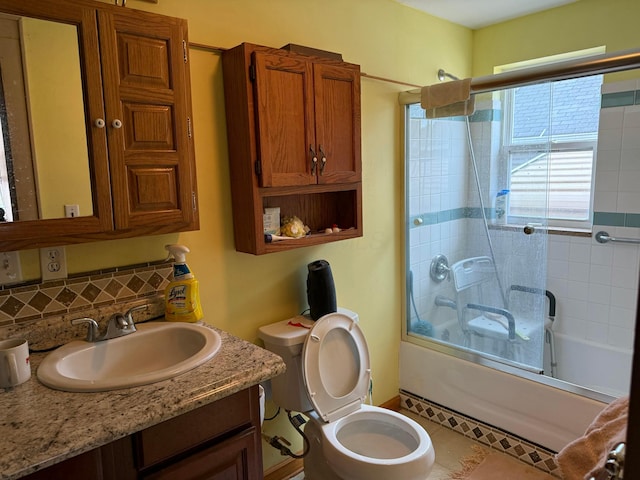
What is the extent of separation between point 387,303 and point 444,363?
0.46 metres

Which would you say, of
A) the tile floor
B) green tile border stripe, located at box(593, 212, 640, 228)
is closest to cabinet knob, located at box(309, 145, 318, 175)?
the tile floor

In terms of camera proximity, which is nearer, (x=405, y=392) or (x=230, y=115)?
(x=230, y=115)

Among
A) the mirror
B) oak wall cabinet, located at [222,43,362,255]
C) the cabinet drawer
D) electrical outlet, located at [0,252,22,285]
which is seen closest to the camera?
the cabinet drawer

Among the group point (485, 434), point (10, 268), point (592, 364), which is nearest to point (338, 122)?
point (10, 268)

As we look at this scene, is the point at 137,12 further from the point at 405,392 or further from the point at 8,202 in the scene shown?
the point at 405,392

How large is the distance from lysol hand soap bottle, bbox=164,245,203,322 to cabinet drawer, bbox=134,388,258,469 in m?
0.44

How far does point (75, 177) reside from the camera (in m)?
1.31

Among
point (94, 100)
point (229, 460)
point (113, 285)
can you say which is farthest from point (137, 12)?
point (229, 460)

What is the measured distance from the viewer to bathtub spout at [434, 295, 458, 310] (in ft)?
8.60

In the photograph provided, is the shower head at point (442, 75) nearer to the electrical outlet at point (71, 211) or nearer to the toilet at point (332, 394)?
the toilet at point (332, 394)

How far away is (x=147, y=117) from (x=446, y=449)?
2119mm

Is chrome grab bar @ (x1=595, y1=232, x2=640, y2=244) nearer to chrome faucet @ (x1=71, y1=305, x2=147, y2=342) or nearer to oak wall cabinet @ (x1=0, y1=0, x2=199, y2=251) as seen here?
oak wall cabinet @ (x1=0, y1=0, x2=199, y2=251)

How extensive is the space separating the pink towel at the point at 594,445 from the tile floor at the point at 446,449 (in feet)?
3.34

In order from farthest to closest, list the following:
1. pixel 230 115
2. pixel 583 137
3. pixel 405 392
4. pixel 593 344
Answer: pixel 405 392, pixel 593 344, pixel 583 137, pixel 230 115
